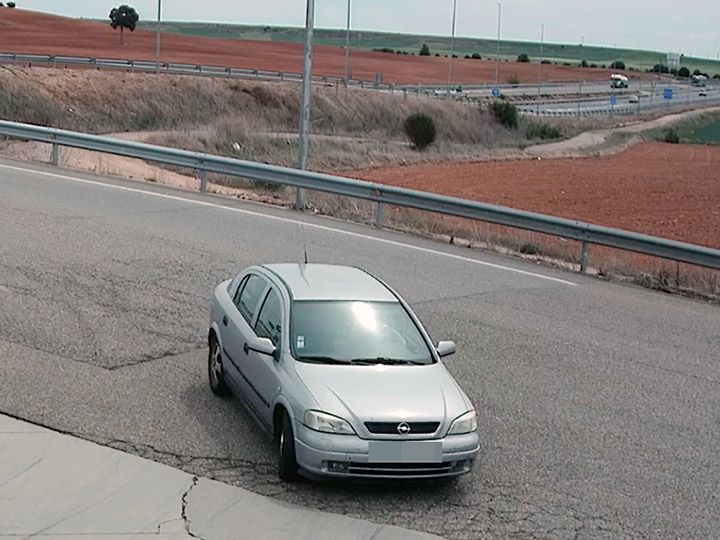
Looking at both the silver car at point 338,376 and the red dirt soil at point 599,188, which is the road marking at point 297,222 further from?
the red dirt soil at point 599,188

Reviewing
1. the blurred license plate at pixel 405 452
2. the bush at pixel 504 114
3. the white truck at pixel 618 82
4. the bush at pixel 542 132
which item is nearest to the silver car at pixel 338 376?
the blurred license plate at pixel 405 452

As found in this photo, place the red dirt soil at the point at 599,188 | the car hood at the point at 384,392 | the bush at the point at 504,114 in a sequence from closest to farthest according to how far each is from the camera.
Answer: the car hood at the point at 384,392 → the red dirt soil at the point at 599,188 → the bush at the point at 504,114

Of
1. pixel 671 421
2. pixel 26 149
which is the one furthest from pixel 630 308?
pixel 26 149

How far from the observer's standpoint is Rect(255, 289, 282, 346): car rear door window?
912cm

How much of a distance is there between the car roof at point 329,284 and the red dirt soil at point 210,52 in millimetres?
75596

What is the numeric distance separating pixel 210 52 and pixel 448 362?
343ft

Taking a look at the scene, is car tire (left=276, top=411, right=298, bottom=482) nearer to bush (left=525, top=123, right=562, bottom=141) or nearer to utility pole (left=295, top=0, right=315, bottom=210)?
utility pole (left=295, top=0, right=315, bottom=210)

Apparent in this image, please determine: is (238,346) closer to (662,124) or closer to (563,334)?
(563,334)

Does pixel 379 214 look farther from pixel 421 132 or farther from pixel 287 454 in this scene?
pixel 421 132

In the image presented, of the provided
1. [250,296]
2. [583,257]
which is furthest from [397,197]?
[250,296]

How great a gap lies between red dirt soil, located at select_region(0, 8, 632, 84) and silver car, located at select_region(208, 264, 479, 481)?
7588 centimetres

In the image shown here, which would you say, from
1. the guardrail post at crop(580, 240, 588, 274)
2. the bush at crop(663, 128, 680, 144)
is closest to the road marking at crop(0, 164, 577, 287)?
the guardrail post at crop(580, 240, 588, 274)

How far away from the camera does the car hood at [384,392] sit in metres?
7.94

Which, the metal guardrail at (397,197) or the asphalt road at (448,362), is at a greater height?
the metal guardrail at (397,197)
